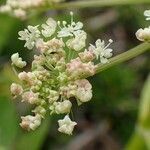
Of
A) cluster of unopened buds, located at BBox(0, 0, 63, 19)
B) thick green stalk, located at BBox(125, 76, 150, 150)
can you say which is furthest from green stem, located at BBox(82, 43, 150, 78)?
thick green stalk, located at BBox(125, 76, 150, 150)

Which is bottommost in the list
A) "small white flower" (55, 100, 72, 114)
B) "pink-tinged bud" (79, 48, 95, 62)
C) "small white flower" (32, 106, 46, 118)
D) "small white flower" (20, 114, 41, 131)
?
"small white flower" (20, 114, 41, 131)

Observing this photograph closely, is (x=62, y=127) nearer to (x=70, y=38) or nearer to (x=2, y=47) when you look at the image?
(x=70, y=38)

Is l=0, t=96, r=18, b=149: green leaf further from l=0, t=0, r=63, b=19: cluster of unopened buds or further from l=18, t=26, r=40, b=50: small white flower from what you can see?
l=18, t=26, r=40, b=50: small white flower

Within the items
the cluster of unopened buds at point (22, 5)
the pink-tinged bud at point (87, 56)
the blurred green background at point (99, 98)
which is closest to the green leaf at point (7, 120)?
the blurred green background at point (99, 98)

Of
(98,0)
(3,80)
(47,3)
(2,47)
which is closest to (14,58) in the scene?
(47,3)

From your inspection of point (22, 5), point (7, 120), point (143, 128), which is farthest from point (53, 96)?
point (7, 120)

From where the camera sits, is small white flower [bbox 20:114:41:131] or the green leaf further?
the green leaf

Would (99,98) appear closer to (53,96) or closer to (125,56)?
(125,56)
